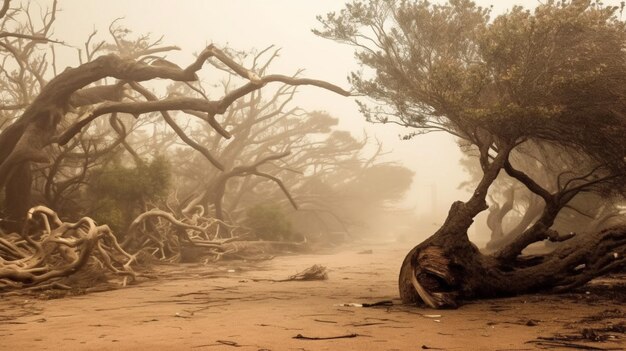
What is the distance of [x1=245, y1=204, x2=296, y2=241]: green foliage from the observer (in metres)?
21.6

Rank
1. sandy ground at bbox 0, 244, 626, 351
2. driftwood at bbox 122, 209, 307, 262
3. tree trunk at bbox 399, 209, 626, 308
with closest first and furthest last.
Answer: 1. sandy ground at bbox 0, 244, 626, 351
2. tree trunk at bbox 399, 209, 626, 308
3. driftwood at bbox 122, 209, 307, 262

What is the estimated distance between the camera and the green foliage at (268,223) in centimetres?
2161

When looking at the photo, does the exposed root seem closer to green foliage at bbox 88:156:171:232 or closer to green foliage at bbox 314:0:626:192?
green foliage at bbox 88:156:171:232

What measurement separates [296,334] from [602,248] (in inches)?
201

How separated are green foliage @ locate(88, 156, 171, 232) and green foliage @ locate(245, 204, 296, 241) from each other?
276 inches

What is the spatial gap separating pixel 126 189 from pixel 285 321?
1023 cm

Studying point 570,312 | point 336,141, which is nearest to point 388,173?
point 336,141

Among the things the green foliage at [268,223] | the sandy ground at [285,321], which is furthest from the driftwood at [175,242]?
the sandy ground at [285,321]

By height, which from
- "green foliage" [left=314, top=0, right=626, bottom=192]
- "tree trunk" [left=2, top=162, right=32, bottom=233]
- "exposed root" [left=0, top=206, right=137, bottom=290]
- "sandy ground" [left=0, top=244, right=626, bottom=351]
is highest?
"green foliage" [left=314, top=0, right=626, bottom=192]

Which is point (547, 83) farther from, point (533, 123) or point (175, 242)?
point (175, 242)

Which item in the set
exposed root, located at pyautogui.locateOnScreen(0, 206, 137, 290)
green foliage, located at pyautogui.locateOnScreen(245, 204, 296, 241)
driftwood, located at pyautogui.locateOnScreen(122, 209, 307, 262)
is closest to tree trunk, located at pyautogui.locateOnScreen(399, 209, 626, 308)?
exposed root, located at pyautogui.locateOnScreen(0, 206, 137, 290)

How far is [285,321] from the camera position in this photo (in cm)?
536

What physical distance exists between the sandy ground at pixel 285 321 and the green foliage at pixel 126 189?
5.90m

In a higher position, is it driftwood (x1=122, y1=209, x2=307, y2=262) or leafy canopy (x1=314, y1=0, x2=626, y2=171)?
leafy canopy (x1=314, y1=0, x2=626, y2=171)
